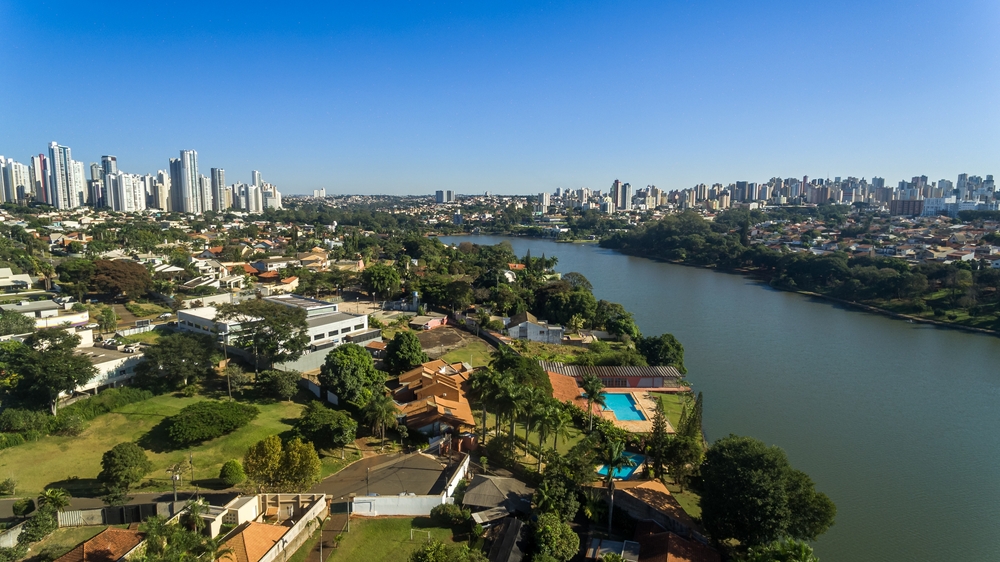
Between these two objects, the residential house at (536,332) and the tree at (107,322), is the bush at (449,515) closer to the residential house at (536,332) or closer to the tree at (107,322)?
the residential house at (536,332)

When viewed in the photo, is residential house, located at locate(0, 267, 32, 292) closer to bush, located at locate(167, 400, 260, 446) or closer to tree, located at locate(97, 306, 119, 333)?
tree, located at locate(97, 306, 119, 333)

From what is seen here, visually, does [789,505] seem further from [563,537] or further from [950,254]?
[950,254]

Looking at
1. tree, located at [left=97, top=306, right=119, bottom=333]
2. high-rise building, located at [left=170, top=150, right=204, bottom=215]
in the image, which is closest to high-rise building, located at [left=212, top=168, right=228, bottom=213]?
high-rise building, located at [left=170, top=150, right=204, bottom=215]

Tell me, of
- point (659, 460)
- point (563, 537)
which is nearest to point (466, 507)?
point (563, 537)

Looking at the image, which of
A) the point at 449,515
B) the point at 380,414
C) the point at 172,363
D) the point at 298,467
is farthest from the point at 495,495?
the point at 172,363

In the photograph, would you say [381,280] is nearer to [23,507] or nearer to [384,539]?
[23,507]

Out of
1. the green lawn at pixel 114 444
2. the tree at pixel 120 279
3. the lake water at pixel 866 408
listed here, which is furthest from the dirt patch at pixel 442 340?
the tree at pixel 120 279
